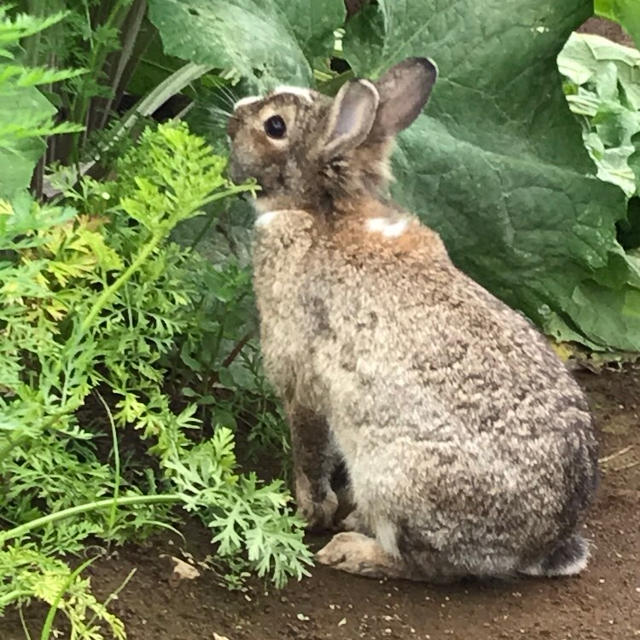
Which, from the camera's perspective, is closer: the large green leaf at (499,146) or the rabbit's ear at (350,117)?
the rabbit's ear at (350,117)

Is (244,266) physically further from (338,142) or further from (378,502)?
(378,502)

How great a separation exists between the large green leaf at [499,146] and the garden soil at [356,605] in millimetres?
925

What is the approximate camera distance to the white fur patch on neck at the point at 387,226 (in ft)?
9.12

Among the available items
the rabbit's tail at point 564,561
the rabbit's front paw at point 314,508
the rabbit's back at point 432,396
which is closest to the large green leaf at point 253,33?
the rabbit's back at point 432,396

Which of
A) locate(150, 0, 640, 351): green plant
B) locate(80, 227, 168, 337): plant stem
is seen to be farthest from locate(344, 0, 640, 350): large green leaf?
locate(80, 227, 168, 337): plant stem

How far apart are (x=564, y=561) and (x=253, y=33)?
Answer: 5.05ft

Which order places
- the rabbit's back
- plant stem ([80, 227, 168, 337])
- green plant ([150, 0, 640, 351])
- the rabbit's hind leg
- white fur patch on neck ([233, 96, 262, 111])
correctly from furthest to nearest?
1. green plant ([150, 0, 640, 351])
2. white fur patch on neck ([233, 96, 262, 111])
3. the rabbit's hind leg
4. the rabbit's back
5. plant stem ([80, 227, 168, 337])

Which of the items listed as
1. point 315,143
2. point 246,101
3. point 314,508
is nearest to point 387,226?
point 315,143

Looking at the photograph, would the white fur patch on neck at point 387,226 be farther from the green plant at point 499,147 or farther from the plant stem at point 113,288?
the plant stem at point 113,288

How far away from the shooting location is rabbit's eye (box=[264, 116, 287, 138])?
2.85 meters

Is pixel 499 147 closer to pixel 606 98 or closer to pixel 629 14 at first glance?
pixel 629 14

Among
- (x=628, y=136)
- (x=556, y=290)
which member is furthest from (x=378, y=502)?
(x=628, y=136)

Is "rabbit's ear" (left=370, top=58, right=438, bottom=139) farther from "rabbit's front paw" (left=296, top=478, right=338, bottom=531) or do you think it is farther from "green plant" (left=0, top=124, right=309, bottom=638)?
"rabbit's front paw" (left=296, top=478, right=338, bottom=531)

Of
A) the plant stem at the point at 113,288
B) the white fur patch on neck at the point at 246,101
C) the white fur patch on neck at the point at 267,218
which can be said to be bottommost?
the white fur patch on neck at the point at 267,218
